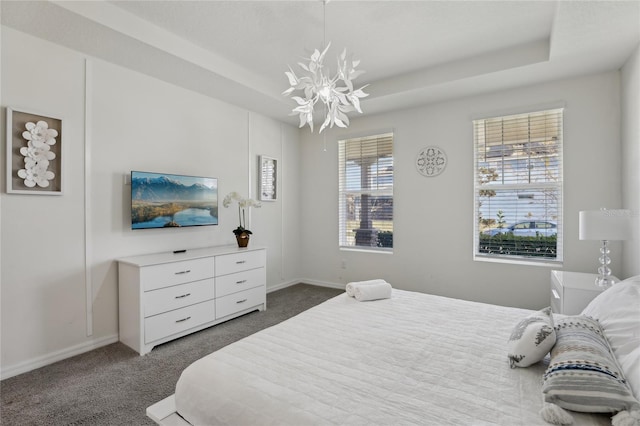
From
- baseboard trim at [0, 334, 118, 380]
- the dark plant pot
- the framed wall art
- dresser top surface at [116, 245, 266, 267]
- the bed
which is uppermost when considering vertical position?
the framed wall art

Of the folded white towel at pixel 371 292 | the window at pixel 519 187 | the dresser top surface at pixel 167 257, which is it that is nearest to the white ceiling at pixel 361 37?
the window at pixel 519 187

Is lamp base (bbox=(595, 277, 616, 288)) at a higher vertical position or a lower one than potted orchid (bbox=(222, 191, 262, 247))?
lower

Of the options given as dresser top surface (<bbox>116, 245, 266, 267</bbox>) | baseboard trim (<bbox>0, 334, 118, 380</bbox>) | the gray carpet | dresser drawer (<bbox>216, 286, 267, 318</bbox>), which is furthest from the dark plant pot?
baseboard trim (<bbox>0, 334, 118, 380</bbox>)

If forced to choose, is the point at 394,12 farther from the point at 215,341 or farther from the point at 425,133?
the point at 215,341

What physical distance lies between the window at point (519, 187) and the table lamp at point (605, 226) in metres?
0.97

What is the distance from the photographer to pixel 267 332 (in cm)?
175

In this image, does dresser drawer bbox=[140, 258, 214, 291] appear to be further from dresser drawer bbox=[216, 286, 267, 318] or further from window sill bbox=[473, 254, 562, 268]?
window sill bbox=[473, 254, 562, 268]

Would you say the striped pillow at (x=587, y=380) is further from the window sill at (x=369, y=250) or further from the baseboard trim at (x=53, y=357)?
the baseboard trim at (x=53, y=357)

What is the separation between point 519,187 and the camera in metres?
3.47

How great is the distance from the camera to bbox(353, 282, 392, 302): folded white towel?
2342mm

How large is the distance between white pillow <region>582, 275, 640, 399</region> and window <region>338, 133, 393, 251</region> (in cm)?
280

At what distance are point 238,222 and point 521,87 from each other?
3.78 meters

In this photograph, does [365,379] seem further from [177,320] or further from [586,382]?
[177,320]

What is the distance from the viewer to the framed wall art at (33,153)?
226cm
